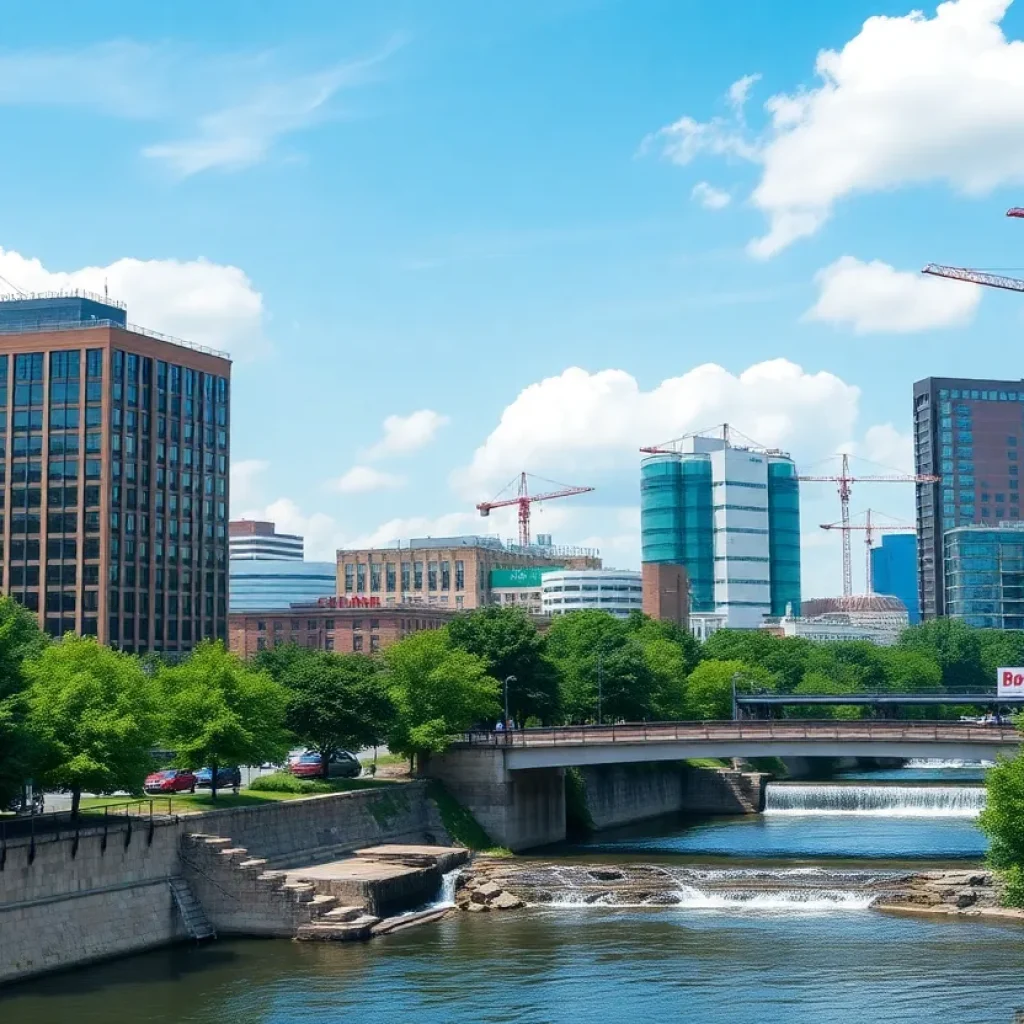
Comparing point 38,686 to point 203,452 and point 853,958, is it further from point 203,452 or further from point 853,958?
point 203,452

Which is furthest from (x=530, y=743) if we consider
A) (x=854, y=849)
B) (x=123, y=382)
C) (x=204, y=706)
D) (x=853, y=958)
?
(x=123, y=382)

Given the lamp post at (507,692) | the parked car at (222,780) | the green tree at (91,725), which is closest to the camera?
the green tree at (91,725)

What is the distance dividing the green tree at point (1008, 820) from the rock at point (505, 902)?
86.9ft

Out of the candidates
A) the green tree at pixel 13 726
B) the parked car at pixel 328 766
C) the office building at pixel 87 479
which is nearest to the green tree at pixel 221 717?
the green tree at pixel 13 726

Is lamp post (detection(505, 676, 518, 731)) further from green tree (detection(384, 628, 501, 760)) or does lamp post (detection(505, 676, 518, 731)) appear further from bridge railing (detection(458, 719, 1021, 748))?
bridge railing (detection(458, 719, 1021, 748))

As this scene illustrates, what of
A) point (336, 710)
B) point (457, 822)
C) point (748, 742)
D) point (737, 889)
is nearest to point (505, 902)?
point (737, 889)

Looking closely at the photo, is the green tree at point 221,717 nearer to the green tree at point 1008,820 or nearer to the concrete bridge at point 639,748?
the concrete bridge at point 639,748

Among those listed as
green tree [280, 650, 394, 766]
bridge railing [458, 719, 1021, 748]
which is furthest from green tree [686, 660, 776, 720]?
green tree [280, 650, 394, 766]

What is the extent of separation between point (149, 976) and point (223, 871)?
9802mm

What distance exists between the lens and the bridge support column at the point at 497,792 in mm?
104875

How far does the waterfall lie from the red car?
5821cm

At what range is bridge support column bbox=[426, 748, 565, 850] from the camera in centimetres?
10488

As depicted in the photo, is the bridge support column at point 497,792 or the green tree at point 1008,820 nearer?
the green tree at point 1008,820

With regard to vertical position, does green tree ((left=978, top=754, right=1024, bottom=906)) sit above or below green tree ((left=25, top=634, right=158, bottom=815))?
below
